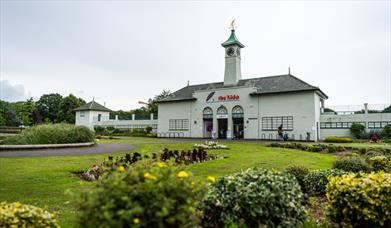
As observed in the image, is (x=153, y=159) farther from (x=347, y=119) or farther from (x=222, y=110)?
(x=347, y=119)

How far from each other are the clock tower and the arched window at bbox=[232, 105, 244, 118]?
3.43m

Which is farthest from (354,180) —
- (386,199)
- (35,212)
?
(35,212)

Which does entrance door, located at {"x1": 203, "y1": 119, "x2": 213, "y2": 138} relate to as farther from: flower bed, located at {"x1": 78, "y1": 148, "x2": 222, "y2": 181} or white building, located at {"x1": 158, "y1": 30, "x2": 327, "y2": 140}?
flower bed, located at {"x1": 78, "y1": 148, "x2": 222, "y2": 181}

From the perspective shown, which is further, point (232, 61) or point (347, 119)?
point (232, 61)

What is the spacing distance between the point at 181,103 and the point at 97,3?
1078 inches

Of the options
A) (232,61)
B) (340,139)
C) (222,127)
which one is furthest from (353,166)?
(232,61)

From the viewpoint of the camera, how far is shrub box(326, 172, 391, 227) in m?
3.76

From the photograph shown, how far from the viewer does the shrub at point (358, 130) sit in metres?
30.9

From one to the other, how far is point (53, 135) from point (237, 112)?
22.9 metres

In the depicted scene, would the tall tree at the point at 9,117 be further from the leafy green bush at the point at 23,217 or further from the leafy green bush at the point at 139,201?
the leafy green bush at the point at 139,201

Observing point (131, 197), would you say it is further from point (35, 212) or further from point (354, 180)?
point (354, 180)

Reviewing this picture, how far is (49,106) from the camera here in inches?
3000

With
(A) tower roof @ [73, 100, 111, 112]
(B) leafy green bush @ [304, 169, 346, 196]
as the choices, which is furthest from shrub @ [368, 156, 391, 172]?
(A) tower roof @ [73, 100, 111, 112]

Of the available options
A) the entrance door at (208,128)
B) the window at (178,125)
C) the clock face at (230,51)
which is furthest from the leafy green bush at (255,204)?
the window at (178,125)
